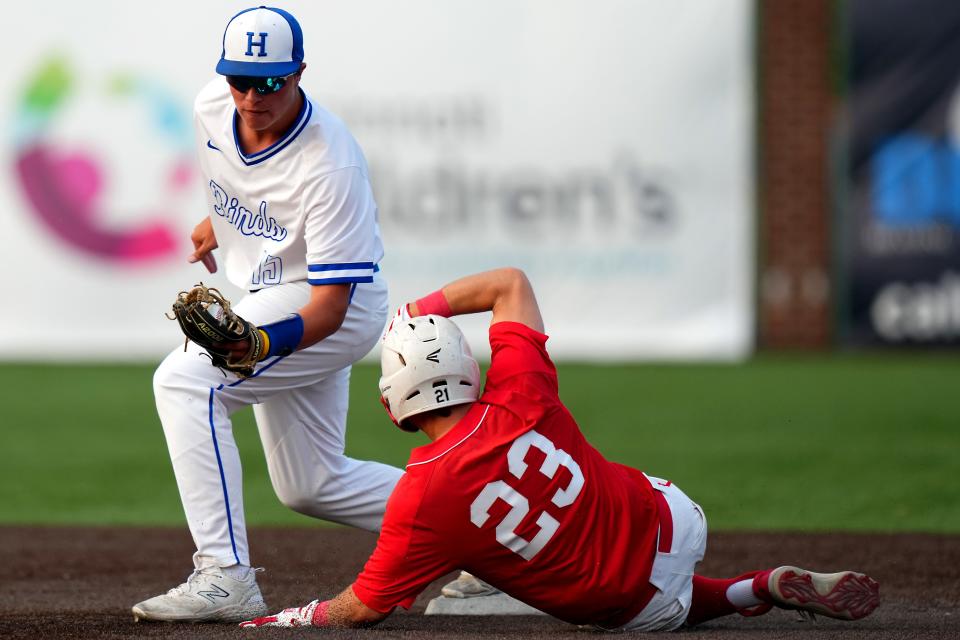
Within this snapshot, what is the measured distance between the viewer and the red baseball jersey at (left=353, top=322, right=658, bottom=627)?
4.57 m

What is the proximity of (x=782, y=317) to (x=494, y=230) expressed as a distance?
3704 millimetres

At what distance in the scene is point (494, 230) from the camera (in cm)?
1712

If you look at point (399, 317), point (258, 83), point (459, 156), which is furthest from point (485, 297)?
point (459, 156)

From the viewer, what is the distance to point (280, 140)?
17.4ft

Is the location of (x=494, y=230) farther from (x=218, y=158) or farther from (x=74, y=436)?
(x=218, y=158)

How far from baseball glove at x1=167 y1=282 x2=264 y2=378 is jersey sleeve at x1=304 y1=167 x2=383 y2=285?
444 mm

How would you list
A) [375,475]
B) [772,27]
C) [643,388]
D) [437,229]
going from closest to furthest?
[375,475]
[643,388]
[437,229]
[772,27]

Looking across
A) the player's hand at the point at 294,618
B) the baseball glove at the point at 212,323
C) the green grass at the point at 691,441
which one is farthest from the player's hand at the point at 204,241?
the green grass at the point at 691,441

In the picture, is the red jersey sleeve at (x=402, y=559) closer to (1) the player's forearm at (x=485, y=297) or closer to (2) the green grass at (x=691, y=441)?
(1) the player's forearm at (x=485, y=297)

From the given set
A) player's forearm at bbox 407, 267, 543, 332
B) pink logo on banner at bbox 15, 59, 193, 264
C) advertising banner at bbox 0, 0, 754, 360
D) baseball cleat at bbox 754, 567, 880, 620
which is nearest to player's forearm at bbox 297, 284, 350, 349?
player's forearm at bbox 407, 267, 543, 332

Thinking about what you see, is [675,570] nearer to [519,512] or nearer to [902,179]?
[519,512]

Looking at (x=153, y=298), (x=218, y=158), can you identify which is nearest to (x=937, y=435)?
(x=218, y=158)

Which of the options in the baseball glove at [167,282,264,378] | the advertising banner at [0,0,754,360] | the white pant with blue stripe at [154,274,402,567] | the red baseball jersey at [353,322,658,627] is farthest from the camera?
the advertising banner at [0,0,754,360]

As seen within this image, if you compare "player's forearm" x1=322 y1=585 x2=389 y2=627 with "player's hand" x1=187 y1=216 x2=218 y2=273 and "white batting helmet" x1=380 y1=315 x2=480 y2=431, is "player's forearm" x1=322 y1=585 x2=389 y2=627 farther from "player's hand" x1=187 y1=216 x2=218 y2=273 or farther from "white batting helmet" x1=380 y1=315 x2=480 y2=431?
"player's hand" x1=187 y1=216 x2=218 y2=273
